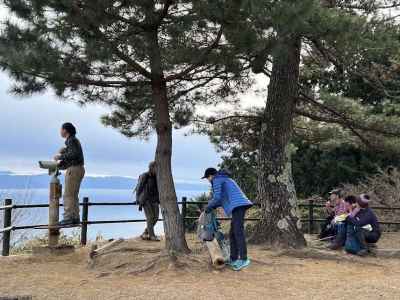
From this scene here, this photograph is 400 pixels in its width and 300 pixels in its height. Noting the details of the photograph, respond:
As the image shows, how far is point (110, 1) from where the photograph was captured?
693 centimetres

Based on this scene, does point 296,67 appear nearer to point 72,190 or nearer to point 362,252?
point 362,252

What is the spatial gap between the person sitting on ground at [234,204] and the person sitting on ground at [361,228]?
2.64 meters

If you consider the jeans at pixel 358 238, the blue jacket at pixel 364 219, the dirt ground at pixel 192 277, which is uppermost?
the blue jacket at pixel 364 219

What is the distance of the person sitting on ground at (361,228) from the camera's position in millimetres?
9195

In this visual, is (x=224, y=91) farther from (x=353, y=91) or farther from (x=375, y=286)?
(x=353, y=91)

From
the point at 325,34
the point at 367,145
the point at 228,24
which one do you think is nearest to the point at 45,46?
the point at 228,24

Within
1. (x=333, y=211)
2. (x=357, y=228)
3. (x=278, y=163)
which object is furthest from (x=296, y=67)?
(x=357, y=228)

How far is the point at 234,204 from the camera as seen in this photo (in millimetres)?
7391

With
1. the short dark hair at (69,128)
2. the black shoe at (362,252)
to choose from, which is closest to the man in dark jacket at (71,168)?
the short dark hair at (69,128)

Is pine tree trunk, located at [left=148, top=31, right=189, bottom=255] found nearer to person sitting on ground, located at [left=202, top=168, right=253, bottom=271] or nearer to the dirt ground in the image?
the dirt ground

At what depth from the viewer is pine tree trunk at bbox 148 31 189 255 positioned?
8.10 meters

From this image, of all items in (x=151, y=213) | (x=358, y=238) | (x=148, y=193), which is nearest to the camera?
(x=358, y=238)

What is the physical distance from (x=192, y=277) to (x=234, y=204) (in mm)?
1136

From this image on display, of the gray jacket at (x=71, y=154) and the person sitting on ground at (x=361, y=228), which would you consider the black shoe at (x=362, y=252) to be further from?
the gray jacket at (x=71, y=154)
